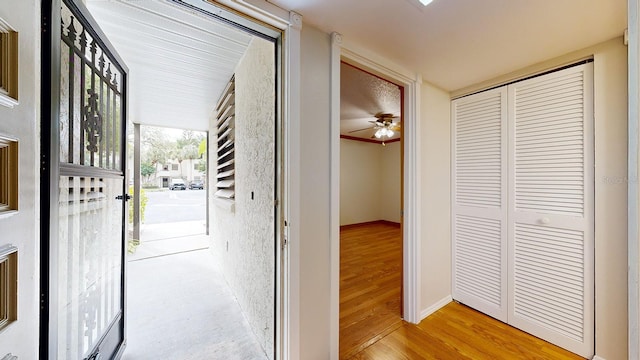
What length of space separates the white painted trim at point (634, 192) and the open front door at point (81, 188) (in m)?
1.69

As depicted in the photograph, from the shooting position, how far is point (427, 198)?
2057mm

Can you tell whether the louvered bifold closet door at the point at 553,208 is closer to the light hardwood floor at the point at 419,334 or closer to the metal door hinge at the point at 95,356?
the light hardwood floor at the point at 419,334

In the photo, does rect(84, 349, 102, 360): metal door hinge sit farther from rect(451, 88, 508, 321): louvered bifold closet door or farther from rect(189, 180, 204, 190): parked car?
rect(189, 180, 204, 190): parked car

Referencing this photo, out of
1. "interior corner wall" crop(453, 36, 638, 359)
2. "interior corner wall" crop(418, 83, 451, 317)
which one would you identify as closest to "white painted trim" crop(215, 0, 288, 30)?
"interior corner wall" crop(418, 83, 451, 317)

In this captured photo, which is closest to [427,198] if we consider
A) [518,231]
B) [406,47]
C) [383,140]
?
[518,231]

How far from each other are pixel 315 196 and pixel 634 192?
114 cm

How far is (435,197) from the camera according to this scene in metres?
2.13

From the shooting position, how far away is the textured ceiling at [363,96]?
7.95ft

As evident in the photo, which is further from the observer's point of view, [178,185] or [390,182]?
[178,185]

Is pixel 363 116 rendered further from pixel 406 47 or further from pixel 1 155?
pixel 1 155

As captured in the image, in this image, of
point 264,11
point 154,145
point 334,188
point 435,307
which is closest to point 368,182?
point 435,307

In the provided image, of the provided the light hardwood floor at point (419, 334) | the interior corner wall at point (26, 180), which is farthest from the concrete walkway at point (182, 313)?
the interior corner wall at point (26, 180)

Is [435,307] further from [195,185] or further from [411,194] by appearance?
[195,185]

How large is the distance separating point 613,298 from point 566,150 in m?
1.00
